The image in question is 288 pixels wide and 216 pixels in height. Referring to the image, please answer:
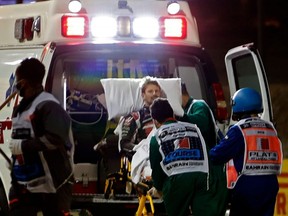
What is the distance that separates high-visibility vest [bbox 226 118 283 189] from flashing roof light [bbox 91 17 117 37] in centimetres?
220

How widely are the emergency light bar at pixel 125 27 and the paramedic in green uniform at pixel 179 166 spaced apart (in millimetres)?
2118

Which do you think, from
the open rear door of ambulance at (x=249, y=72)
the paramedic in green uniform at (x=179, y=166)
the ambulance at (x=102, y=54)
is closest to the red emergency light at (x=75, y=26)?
the ambulance at (x=102, y=54)

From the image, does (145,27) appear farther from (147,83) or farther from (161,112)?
(161,112)

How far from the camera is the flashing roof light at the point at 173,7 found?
9086 mm

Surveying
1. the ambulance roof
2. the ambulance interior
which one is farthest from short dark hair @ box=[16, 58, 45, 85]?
the ambulance interior

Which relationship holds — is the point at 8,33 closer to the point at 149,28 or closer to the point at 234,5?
the point at 149,28

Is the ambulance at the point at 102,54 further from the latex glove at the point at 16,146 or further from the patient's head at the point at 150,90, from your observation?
the latex glove at the point at 16,146

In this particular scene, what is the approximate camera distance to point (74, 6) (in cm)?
888

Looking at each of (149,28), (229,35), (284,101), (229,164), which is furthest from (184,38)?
(229,35)

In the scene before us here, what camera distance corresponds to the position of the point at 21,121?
639 cm

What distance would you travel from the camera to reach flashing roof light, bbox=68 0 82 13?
8.87 meters

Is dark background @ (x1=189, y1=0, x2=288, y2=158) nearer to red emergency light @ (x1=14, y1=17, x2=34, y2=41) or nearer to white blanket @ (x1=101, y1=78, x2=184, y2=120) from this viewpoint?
white blanket @ (x1=101, y1=78, x2=184, y2=120)

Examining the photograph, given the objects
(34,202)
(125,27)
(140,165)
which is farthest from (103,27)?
(34,202)

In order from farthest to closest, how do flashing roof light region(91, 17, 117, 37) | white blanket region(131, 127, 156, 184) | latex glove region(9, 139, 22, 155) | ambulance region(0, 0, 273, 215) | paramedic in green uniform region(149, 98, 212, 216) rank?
1. flashing roof light region(91, 17, 117, 37)
2. ambulance region(0, 0, 273, 215)
3. white blanket region(131, 127, 156, 184)
4. paramedic in green uniform region(149, 98, 212, 216)
5. latex glove region(9, 139, 22, 155)
